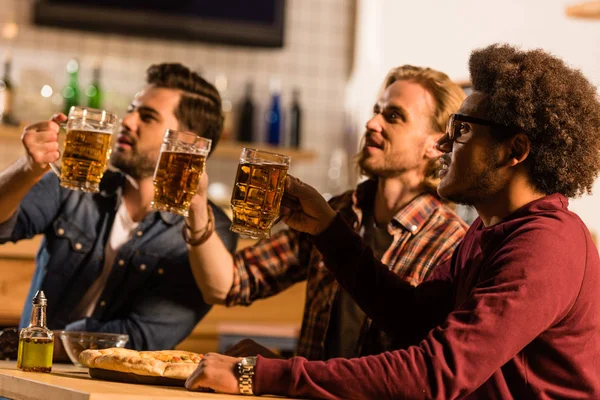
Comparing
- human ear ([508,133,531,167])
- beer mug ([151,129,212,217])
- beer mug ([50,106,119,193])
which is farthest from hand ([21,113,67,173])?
human ear ([508,133,531,167])

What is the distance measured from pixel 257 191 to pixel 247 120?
3235 millimetres

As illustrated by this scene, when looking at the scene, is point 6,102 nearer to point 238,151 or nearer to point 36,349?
point 238,151

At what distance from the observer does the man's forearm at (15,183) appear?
7.56 feet

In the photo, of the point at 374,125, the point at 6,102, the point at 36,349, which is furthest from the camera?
the point at 6,102

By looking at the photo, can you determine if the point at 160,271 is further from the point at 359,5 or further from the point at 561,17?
the point at 359,5

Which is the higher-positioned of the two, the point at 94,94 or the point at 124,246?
the point at 94,94

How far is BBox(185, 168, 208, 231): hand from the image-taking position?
221cm

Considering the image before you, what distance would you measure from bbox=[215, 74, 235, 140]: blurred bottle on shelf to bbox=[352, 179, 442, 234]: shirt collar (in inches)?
96.4

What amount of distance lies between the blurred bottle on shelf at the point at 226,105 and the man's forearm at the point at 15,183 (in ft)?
8.44

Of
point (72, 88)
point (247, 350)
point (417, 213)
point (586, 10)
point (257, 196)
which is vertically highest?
point (586, 10)

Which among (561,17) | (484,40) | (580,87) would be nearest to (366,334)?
(580,87)

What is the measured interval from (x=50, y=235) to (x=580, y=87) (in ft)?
5.31

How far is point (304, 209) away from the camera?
207cm

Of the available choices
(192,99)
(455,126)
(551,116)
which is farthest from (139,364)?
(192,99)
